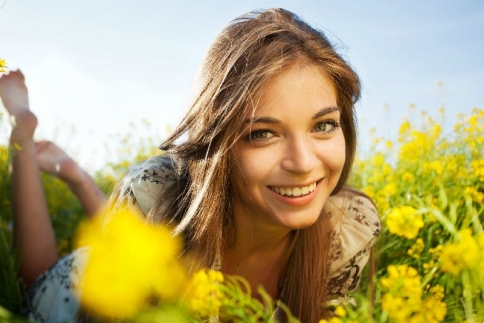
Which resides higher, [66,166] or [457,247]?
[457,247]

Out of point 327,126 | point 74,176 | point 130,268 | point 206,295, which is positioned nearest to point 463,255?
point 206,295

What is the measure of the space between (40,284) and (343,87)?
1638mm

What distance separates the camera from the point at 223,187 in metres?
1.87

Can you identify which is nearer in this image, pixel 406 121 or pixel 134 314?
pixel 134 314

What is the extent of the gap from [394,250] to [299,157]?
51.7 inches

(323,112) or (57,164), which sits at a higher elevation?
(323,112)

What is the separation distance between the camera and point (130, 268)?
170 cm

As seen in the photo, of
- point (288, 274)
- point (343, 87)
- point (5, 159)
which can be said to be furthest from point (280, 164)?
point (5, 159)

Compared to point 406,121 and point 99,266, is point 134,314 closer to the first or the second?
point 99,266

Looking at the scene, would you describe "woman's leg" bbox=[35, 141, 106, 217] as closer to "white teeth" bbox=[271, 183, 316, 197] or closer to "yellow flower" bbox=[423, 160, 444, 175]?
"white teeth" bbox=[271, 183, 316, 197]

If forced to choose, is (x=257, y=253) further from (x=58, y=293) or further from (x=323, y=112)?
(x=58, y=293)

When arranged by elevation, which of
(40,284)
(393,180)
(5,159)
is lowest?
(40,284)

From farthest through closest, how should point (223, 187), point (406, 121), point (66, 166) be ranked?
point (406, 121) → point (66, 166) → point (223, 187)

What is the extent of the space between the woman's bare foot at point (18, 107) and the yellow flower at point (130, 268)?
3.11 ft
